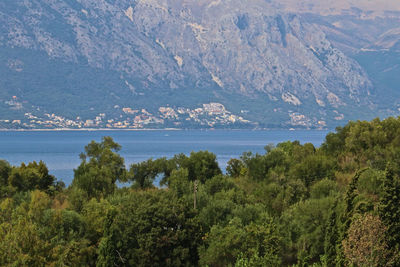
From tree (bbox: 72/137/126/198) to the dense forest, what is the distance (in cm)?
13

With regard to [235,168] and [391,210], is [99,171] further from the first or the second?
[391,210]

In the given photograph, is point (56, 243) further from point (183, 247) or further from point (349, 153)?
point (349, 153)

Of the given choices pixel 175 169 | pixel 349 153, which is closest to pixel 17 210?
pixel 175 169

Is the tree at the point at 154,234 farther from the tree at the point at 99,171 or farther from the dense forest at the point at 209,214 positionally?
the tree at the point at 99,171

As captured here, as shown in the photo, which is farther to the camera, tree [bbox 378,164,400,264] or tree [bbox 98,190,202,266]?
tree [bbox 98,190,202,266]

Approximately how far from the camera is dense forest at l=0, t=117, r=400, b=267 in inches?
1612

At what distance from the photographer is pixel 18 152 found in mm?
175375

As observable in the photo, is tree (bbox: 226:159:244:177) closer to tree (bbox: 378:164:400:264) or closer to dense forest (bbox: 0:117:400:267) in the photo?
dense forest (bbox: 0:117:400:267)

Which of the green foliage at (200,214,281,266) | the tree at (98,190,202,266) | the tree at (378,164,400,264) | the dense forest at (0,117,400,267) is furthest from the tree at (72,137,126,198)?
the tree at (378,164,400,264)

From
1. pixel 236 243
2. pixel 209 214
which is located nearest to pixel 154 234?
pixel 236 243

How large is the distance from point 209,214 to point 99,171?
53.5ft

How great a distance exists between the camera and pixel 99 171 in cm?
6438

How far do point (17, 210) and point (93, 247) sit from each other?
7.87 metres

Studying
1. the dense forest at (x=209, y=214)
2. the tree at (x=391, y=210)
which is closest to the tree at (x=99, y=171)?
the dense forest at (x=209, y=214)
